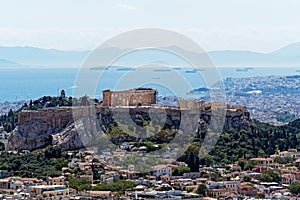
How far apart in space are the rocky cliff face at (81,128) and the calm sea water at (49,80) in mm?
5539

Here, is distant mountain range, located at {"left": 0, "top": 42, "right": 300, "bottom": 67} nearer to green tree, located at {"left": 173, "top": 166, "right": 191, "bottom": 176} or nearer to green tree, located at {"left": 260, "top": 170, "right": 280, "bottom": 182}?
green tree, located at {"left": 173, "top": 166, "right": 191, "bottom": 176}

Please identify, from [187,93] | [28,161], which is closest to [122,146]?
[28,161]

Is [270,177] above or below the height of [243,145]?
below

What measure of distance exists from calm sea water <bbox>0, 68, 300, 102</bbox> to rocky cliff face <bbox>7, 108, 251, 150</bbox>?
5.54 m

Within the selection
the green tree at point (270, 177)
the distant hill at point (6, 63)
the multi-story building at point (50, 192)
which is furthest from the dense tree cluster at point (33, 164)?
the distant hill at point (6, 63)

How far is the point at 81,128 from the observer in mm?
28984

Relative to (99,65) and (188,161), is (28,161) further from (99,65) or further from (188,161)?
(99,65)

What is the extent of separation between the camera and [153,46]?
94.4ft

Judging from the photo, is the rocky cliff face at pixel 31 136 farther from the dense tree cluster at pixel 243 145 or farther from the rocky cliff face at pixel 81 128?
the dense tree cluster at pixel 243 145

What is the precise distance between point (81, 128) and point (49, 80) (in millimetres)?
87037

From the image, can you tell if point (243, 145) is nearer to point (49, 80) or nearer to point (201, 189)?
point (201, 189)

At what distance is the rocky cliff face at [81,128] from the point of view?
2878cm

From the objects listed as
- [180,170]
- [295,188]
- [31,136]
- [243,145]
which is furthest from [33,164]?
[295,188]

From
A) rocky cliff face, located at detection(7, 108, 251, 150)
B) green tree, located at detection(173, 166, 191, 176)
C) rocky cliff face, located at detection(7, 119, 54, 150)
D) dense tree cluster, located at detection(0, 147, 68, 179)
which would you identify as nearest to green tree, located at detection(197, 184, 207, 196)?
green tree, located at detection(173, 166, 191, 176)
